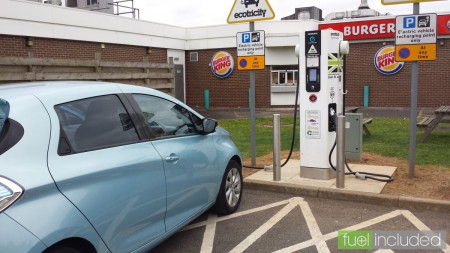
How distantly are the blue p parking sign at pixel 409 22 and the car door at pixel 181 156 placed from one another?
132 inches

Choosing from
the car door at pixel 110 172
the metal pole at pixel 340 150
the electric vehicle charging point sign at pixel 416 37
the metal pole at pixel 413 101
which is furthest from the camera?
the metal pole at pixel 413 101

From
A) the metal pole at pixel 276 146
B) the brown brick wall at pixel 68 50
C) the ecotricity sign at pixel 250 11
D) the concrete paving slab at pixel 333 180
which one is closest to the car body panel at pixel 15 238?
the metal pole at pixel 276 146

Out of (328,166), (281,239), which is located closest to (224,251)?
(281,239)

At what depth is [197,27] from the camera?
67.8ft

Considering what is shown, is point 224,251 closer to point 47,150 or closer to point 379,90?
point 47,150

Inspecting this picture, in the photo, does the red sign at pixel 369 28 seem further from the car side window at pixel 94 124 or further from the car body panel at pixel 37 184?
the car body panel at pixel 37 184

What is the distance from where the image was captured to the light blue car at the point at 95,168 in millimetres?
2525

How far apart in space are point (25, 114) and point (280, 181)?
14.0 feet

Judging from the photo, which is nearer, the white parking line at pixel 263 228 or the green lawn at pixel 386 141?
the white parking line at pixel 263 228

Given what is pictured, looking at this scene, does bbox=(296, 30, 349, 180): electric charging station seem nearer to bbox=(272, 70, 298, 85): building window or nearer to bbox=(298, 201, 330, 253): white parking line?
bbox=(298, 201, 330, 253): white parking line

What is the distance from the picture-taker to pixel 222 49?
805 inches

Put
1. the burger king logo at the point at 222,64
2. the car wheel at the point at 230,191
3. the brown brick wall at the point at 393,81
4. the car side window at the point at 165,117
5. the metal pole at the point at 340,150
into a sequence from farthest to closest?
the burger king logo at the point at 222,64
the brown brick wall at the point at 393,81
the metal pole at the point at 340,150
the car wheel at the point at 230,191
the car side window at the point at 165,117

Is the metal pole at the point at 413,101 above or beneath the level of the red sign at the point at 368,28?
beneath

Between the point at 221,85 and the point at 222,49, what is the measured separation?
1722 mm
